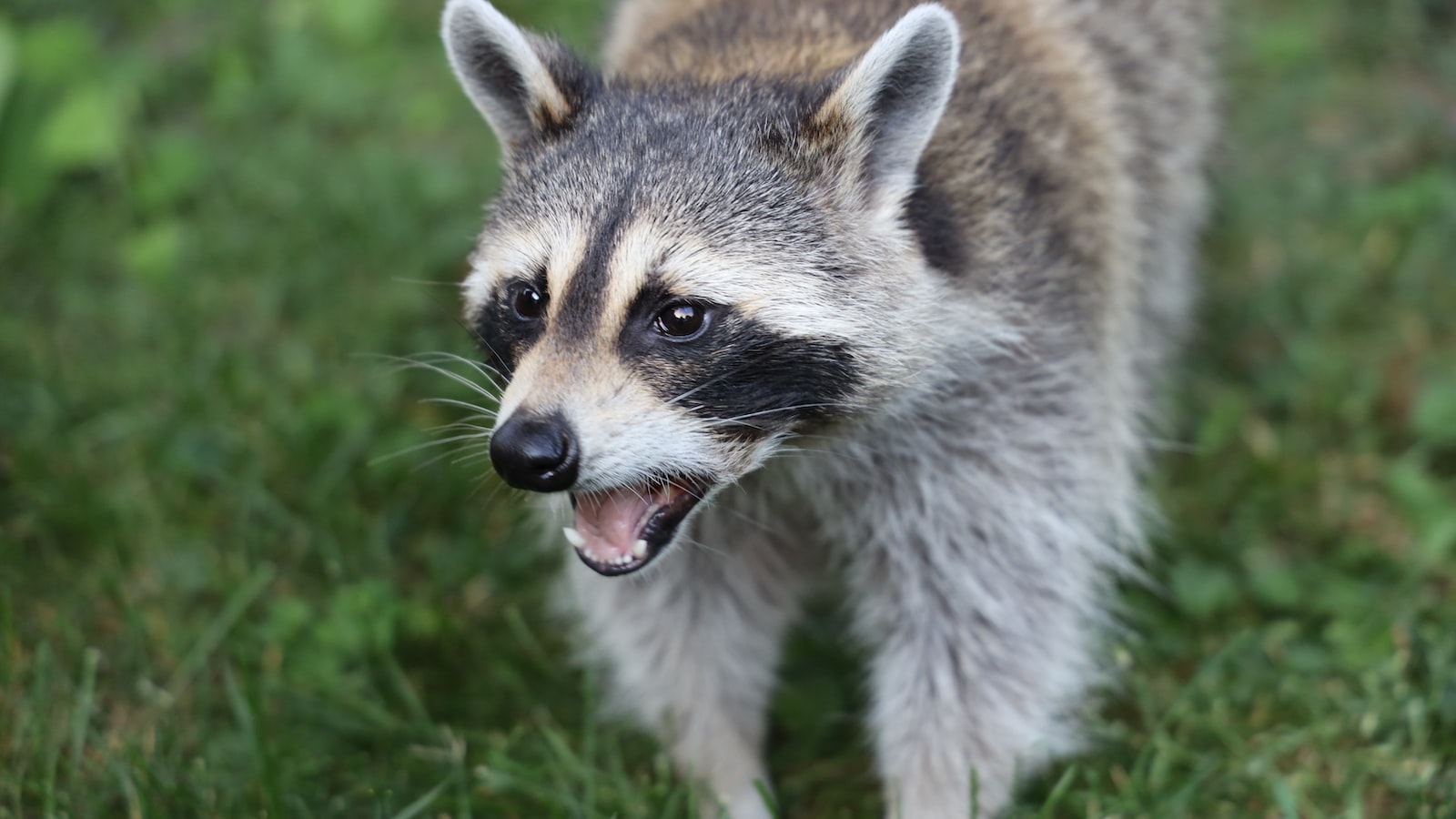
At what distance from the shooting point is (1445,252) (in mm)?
5328

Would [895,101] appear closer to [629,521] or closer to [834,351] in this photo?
[834,351]

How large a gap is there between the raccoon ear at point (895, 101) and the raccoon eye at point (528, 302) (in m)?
0.71

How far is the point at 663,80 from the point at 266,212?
114 inches

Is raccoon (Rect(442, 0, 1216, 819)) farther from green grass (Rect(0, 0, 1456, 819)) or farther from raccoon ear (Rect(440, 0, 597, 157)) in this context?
green grass (Rect(0, 0, 1456, 819))

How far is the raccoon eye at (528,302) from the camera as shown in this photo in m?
3.06

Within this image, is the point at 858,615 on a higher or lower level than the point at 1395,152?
lower

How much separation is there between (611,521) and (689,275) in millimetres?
566

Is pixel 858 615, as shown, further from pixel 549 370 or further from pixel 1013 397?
pixel 549 370

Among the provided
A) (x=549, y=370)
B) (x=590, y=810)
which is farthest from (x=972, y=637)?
(x=549, y=370)

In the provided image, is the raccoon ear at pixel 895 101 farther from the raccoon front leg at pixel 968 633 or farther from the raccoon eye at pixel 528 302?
the raccoon front leg at pixel 968 633

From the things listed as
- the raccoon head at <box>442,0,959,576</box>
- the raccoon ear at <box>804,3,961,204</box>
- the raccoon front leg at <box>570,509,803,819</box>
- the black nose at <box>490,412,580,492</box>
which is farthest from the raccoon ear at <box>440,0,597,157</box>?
the raccoon front leg at <box>570,509,803,819</box>

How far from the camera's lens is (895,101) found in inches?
124

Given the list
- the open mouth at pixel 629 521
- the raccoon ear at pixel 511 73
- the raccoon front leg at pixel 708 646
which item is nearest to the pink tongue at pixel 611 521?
the open mouth at pixel 629 521

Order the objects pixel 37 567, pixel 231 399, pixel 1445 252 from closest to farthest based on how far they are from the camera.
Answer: pixel 37 567
pixel 231 399
pixel 1445 252
